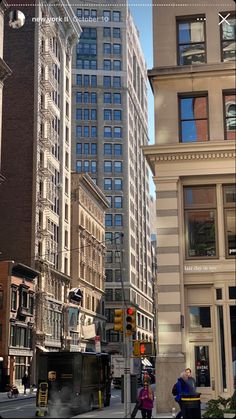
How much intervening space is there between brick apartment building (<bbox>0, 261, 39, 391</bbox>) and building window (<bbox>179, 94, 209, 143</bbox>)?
3493cm

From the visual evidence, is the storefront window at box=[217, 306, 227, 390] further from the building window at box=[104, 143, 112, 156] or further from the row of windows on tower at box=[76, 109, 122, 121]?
the row of windows on tower at box=[76, 109, 122, 121]

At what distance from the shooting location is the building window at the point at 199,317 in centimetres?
2405

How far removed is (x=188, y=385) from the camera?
1888 centimetres

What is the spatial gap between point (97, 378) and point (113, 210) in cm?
9350

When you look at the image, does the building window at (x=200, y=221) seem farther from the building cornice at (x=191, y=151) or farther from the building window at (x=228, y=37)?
the building window at (x=228, y=37)

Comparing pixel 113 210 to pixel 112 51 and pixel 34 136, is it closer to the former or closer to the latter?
pixel 112 51

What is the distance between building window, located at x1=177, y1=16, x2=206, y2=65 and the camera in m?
26.0

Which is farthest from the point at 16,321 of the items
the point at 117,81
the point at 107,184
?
the point at 117,81

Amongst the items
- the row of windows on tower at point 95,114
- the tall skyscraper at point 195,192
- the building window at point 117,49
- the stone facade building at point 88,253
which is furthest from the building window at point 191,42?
the building window at point 117,49

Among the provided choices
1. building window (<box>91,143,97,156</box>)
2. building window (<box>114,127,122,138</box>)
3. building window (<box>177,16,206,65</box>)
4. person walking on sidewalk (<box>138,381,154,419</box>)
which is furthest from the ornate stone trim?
building window (<box>114,127,122,138</box>)

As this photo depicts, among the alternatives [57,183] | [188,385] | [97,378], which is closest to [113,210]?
[57,183]

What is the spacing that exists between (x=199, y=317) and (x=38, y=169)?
158 feet

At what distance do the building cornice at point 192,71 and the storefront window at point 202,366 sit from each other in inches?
426

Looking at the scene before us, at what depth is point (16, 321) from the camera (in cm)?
5912
